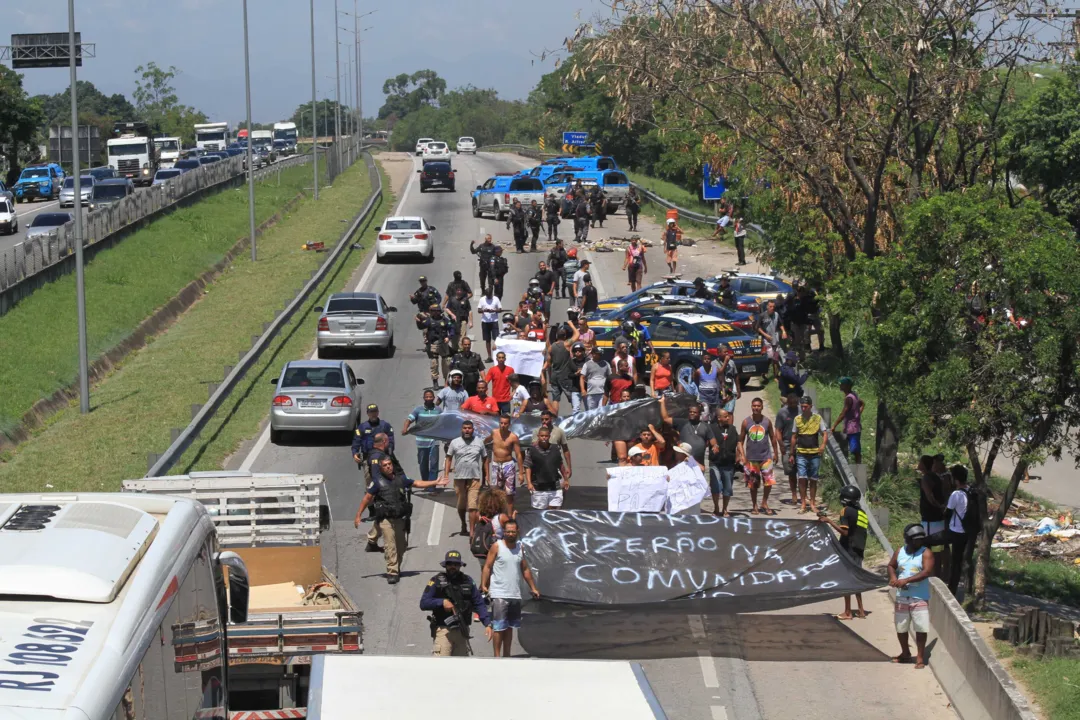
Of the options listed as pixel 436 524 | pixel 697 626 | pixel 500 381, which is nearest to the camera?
pixel 697 626

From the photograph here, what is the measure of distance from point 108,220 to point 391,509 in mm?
35672

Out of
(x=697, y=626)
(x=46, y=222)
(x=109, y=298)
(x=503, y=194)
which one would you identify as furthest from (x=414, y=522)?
(x=46, y=222)

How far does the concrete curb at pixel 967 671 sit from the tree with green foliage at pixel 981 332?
92.1 inches

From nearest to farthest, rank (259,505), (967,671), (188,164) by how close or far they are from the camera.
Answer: (967,671)
(259,505)
(188,164)

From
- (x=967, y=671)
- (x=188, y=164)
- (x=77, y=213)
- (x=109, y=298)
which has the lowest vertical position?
(x=967, y=671)

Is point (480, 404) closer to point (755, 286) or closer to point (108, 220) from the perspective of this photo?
point (755, 286)

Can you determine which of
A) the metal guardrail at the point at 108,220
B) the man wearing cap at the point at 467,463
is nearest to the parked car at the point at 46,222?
the metal guardrail at the point at 108,220

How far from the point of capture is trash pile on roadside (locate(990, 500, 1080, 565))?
21.1 metres

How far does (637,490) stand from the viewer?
17422mm

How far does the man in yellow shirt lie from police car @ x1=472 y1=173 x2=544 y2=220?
108 ft

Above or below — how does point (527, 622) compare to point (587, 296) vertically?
below

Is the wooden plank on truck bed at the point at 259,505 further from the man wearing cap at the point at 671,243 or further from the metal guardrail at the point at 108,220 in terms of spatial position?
the man wearing cap at the point at 671,243

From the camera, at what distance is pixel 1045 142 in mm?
46094

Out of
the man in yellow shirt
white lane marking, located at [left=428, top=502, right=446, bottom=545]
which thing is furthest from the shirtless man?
the man in yellow shirt
